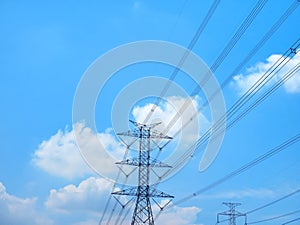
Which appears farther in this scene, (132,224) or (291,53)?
(132,224)

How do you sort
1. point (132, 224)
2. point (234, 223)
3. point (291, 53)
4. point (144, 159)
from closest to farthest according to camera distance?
point (291, 53), point (132, 224), point (144, 159), point (234, 223)

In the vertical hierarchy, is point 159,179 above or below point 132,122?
below

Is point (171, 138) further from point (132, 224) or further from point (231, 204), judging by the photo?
point (231, 204)

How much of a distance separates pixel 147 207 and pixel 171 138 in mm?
7914

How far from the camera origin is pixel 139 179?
46938 millimetres

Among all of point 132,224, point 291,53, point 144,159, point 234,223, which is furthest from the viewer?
point 234,223

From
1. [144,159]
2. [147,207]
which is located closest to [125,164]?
[144,159]

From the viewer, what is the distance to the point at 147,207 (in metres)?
45.6

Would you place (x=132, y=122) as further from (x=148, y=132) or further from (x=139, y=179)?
(x=139, y=179)

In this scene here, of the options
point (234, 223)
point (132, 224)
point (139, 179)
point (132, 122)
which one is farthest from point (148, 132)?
point (234, 223)

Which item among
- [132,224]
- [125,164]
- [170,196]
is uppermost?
[125,164]

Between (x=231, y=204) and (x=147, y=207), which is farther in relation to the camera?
(x=231, y=204)

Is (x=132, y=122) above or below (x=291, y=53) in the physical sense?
above

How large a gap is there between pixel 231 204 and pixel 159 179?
33012 millimetres
